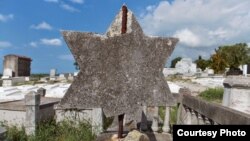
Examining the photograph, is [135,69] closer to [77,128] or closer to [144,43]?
[144,43]

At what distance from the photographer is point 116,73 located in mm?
3654

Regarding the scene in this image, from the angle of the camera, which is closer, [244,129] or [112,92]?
[244,129]

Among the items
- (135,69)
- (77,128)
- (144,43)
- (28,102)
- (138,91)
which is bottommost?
(77,128)

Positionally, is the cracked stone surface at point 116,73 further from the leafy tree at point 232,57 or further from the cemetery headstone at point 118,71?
the leafy tree at point 232,57

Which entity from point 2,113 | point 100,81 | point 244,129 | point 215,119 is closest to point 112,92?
point 100,81

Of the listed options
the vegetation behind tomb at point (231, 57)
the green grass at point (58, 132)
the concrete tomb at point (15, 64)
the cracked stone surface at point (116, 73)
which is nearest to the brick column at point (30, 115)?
the green grass at point (58, 132)

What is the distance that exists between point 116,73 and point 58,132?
21.2ft

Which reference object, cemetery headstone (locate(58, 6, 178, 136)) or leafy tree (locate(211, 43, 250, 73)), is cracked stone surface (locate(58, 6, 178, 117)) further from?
leafy tree (locate(211, 43, 250, 73))

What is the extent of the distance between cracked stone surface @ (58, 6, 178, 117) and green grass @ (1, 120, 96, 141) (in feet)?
17.4

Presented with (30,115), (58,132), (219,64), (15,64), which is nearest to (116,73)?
(30,115)

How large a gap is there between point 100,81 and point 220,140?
1.36 meters

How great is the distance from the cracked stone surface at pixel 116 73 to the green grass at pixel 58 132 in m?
5.30

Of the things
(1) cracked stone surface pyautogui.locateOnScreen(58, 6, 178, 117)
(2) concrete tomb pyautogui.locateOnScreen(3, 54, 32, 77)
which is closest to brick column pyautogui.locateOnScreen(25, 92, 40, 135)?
(1) cracked stone surface pyautogui.locateOnScreen(58, 6, 178, 117)

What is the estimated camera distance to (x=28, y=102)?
9109 mm
